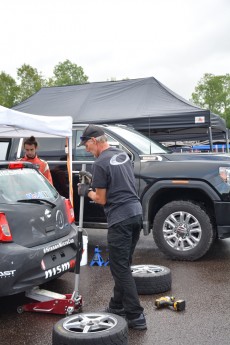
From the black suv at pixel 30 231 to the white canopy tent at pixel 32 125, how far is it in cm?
91

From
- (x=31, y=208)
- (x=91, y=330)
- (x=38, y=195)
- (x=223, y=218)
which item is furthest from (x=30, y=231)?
(x=223, y=218)

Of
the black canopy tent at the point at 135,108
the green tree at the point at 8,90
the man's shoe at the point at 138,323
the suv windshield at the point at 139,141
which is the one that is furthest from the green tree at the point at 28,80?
the man's shoe at the point at 138,323

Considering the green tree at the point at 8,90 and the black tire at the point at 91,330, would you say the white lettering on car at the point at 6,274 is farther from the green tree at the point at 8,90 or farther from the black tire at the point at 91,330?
the green tree at the point at 8,90

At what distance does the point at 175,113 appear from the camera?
12.4 metres

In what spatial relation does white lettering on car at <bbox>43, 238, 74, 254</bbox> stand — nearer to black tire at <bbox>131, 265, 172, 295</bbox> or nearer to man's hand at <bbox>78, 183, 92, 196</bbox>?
man's hand at <bbox>78, 183, 92, 196</bbox>

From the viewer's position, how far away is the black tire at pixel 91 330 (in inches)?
131

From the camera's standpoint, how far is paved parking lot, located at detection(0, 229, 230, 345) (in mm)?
3975

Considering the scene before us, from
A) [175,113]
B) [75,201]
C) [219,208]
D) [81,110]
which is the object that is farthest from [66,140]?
[81,110]

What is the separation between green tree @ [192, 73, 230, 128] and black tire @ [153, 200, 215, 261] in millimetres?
58901

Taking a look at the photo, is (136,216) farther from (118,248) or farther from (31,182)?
(31,182)

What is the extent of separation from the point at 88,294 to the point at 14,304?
2.70ft

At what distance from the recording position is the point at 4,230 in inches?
165

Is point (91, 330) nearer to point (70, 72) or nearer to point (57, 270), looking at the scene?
point (57, 270)

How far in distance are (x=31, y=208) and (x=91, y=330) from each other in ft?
4.52
